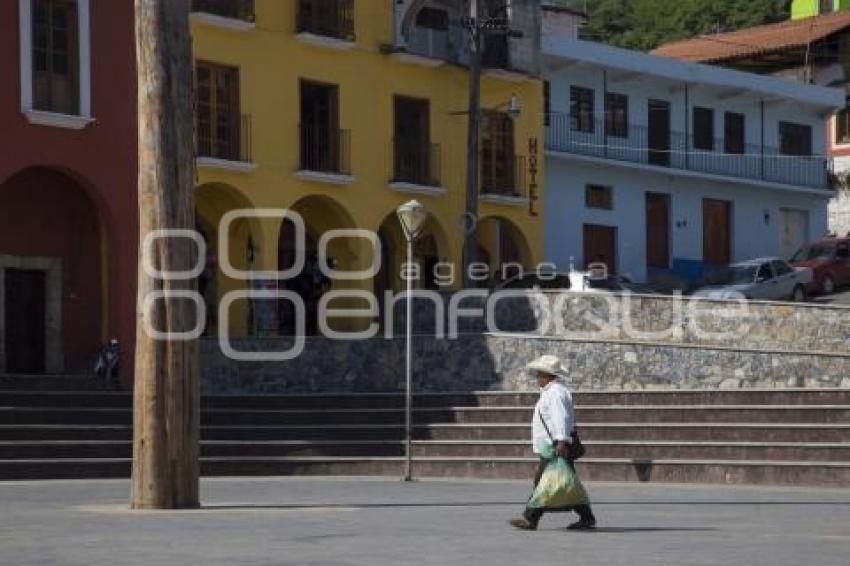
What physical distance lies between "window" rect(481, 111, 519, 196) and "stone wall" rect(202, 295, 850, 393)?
416 inches

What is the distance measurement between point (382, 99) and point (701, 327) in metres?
11.5

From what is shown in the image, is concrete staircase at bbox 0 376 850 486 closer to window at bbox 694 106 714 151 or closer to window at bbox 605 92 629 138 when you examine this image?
window at bbox 605 92 629 138

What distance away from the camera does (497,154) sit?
140 feet

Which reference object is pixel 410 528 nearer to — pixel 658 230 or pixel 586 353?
pixel 586 353

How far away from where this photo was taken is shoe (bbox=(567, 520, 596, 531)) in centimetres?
1589

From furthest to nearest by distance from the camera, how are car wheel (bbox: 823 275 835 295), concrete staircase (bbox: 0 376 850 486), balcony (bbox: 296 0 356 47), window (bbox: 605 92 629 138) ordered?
car wheel (bbox: 823 275 835 295), window (bbox: 605 92 629 138), balcony (bbox: 296 0 356 47), concrete staircase (bbox: 0 376 850 486)

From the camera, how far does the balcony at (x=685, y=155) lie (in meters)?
47.2

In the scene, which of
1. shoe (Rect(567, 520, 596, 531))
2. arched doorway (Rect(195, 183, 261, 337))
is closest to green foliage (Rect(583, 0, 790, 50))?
arched doorway (Rect(195, 183, 261, 337))

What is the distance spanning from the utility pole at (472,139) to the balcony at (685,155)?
6.52 metres

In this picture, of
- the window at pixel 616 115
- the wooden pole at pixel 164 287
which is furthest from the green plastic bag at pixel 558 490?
the window at pixel 616 115

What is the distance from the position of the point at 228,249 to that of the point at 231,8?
5.18 m

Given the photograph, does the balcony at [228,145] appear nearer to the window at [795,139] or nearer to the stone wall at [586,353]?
the stone wall at [586,353]

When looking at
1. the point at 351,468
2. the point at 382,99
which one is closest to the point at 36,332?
the point at 351,468

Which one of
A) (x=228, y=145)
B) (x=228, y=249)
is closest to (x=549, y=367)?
(x=228, y=145)
